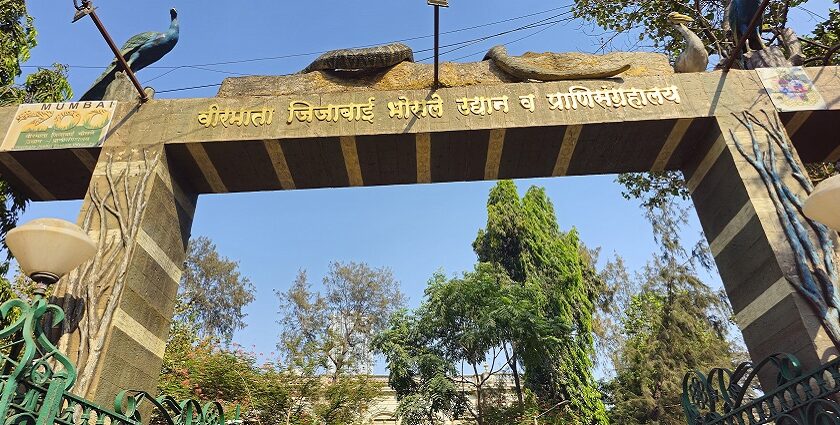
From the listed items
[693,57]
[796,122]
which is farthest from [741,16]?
[796,122]

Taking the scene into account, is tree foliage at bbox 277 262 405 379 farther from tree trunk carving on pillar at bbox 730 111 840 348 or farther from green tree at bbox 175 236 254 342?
tree trunk carving on pillar at bbox 730 111 840 348

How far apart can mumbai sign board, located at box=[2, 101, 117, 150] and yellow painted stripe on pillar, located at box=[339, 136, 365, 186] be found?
300 centimetres

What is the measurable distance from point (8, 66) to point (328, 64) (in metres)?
6.14

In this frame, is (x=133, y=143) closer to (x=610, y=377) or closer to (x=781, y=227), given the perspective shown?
(x=781, y=227)

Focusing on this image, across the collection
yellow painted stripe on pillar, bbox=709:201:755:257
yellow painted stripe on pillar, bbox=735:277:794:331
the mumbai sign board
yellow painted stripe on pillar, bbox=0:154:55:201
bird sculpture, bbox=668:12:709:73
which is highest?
bird sculpture, bbox=668:12:709:73

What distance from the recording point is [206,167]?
6969mm

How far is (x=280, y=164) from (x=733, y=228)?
556cm

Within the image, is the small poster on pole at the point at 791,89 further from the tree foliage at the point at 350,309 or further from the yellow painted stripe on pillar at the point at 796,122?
the tree foliage at the point at 350,309

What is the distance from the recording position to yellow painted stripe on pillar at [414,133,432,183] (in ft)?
22.0

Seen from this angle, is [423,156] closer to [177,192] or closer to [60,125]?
[177,192]

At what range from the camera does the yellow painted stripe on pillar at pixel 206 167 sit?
6655 mm

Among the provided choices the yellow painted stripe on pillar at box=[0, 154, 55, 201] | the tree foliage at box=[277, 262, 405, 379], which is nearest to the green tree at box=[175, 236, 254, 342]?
the tree foliage at box=[277, 262, 405, 379]

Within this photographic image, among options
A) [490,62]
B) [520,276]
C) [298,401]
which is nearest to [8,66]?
[490,62]

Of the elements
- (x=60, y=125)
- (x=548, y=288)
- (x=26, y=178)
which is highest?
(x=548, y=288)
